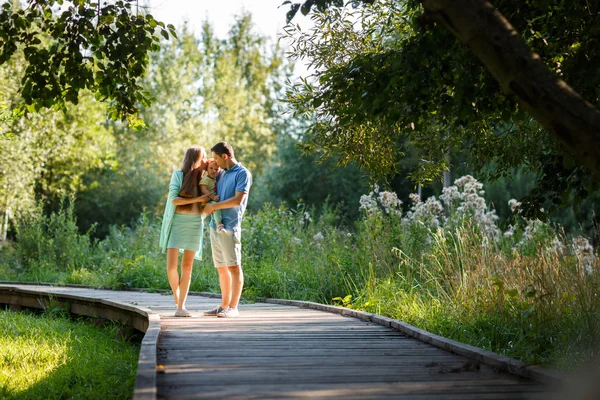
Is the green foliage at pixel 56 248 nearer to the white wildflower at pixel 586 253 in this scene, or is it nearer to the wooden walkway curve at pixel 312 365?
the wooden walkway curve at pixel 312 365

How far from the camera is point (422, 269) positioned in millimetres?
8703

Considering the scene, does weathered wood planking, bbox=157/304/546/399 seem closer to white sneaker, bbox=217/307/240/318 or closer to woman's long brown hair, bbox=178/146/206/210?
white sneaker, bbox=217/307/240/318

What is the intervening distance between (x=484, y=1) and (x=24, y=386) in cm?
462

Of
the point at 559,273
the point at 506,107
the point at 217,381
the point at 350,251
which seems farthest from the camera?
the point at 350,251

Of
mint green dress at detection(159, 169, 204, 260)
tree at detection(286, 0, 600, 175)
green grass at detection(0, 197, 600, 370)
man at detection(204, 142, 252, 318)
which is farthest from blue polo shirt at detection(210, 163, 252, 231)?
tree at detection(286, 0, 600, 175)

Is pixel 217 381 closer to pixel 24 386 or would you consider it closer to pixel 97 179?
pixel 24 386

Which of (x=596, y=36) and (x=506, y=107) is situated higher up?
(x=596, y=36)

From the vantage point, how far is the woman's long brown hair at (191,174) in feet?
24.9

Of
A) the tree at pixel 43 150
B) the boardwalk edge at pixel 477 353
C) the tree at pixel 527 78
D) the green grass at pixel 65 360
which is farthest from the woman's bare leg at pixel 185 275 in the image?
the tree at pixel 43 150

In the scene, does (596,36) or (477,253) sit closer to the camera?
(596,36)

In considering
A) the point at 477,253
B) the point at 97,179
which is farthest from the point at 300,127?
the point at 477,253

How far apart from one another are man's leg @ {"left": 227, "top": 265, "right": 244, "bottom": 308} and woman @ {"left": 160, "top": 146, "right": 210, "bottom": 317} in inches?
17.9

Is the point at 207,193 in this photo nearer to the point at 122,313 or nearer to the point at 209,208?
the point at 209,208

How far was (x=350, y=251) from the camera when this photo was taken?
10383mm
